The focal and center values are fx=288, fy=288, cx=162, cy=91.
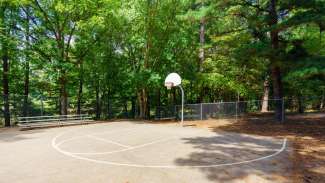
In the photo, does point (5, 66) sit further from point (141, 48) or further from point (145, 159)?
point (145, 159)

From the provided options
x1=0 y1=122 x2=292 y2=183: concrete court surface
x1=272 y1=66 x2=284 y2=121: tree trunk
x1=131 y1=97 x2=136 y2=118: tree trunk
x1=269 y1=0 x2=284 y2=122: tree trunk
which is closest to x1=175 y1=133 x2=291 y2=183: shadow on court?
x1=0 y1=122 x2=292 y2=183: concrete court surface

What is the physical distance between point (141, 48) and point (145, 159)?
14588mm

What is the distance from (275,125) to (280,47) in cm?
419

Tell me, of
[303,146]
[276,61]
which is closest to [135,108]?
[276,61]

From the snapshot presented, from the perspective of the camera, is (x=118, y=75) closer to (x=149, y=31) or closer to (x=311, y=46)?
(x=149, y=31)

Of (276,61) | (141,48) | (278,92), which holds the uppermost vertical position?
(141,48)

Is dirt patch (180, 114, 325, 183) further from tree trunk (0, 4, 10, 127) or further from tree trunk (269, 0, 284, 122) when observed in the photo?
tree trunk (0, 4, 10, 127)

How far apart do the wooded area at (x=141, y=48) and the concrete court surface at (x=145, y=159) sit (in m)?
6.23

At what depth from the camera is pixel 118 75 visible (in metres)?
23.6

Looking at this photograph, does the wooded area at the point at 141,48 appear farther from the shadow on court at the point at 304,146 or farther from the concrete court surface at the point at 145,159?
the concrete court surface at the point at 145,159

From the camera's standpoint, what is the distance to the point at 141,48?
21688mm

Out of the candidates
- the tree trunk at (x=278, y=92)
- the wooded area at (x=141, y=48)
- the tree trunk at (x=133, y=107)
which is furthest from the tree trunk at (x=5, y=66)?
the tree trunk at (x=278, y=92)

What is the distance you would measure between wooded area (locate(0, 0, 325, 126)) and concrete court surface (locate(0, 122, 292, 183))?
245 inches

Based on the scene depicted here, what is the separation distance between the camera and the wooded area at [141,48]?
15656mm
